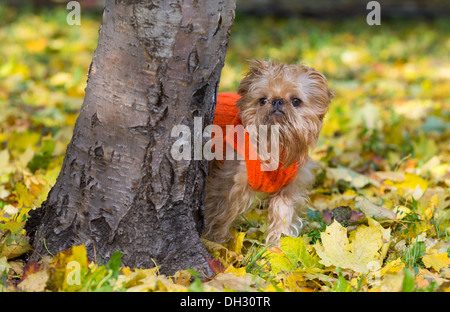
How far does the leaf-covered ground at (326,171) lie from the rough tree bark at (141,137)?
15 centimetres

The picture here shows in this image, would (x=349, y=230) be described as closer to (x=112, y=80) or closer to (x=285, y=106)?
(x=285, y=106)

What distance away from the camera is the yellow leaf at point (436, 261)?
2.56m

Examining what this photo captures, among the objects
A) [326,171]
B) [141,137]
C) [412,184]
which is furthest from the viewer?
[326,171]

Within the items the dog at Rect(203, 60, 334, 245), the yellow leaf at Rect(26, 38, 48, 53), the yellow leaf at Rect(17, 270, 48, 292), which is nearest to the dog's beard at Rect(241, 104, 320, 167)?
the dog at Rect(203, 60, 334, 245)

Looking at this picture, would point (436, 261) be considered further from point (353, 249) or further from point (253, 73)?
point (253, 73)

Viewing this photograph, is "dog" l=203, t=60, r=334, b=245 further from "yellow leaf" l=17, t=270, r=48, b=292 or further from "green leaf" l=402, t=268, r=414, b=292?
"yellow leaf" l=17, t=270, r=48, b=292

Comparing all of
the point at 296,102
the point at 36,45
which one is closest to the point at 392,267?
the point at 296,102

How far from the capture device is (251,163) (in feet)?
9.62

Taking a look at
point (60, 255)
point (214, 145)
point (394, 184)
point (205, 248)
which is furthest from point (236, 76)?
point (60, 255)

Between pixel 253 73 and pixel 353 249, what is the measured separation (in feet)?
3.65

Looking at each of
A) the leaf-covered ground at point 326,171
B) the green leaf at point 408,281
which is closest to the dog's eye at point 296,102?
the leaf-covered ground at point 326,171

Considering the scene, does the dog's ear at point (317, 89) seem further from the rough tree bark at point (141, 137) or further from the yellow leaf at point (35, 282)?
the yellow leaf at point (35, 282)

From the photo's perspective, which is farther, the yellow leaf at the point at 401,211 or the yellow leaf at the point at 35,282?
the yellow leaf at the point at 401,211

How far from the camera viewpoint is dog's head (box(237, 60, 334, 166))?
2844 millimetres
